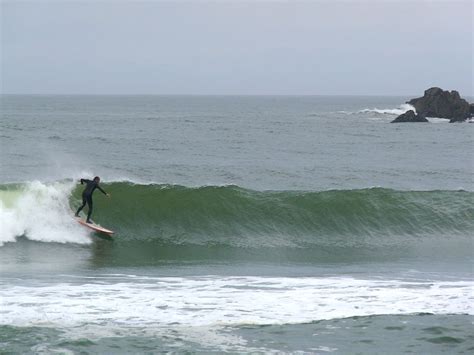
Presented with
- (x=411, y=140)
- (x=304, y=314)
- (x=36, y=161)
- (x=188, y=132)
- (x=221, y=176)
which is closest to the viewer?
(x=304, y=314)

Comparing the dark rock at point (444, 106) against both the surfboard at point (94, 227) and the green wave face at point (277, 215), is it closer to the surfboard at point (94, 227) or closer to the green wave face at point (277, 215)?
the green wave face at point (277, 215)

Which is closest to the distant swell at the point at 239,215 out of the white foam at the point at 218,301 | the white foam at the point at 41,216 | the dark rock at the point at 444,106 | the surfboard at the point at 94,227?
the white foam at the point at 41,216

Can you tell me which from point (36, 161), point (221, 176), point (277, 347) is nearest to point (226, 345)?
point (277, 347)

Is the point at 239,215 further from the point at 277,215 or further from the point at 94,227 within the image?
the point at 94,227

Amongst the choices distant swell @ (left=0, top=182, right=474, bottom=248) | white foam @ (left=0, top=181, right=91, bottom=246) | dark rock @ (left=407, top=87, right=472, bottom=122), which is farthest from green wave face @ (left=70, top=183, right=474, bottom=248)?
dark rock @ (left=407, top=87, right=472, bottom=122)

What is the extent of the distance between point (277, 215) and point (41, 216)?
6.66m

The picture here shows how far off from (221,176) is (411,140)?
28.2 metres

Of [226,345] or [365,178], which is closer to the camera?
[226,345]

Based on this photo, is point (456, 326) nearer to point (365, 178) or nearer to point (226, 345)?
point (226, 345)

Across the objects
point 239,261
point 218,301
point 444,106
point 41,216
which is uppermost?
point 444,106

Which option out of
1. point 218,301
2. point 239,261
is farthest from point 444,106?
point 218,301

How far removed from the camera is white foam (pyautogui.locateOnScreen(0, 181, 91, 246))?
18.5 m

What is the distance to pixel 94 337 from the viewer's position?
9.92 meters

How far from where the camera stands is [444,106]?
281 feet
